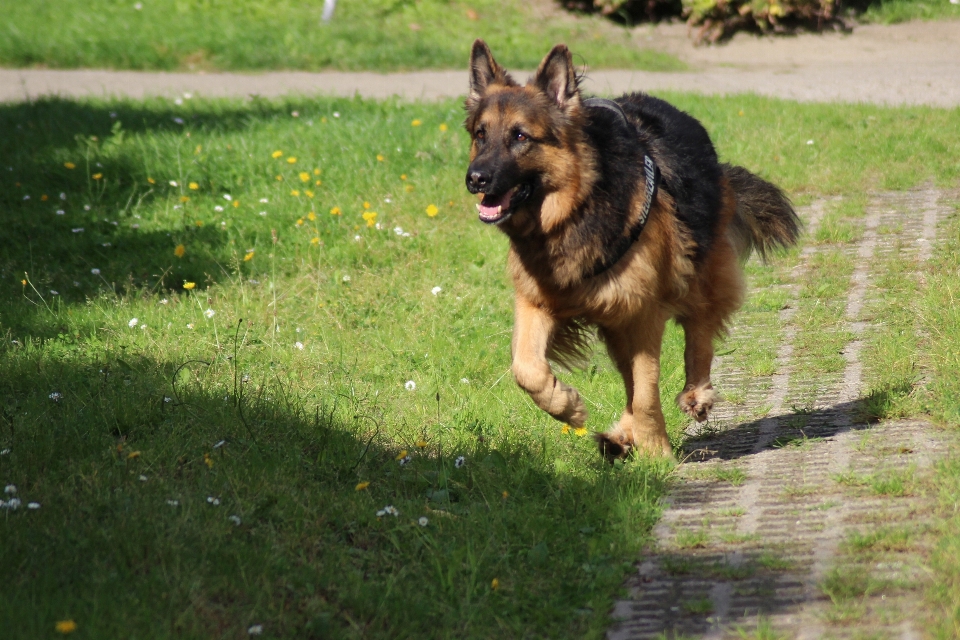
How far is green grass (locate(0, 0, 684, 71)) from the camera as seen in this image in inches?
565

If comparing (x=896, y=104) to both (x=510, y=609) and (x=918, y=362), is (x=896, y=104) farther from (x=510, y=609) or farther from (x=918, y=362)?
(x=510, y=609)

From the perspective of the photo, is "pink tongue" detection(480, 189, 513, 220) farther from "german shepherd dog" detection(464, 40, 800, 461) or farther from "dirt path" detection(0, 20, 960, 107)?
"dirt path" detection(0, 20, 960, 107)

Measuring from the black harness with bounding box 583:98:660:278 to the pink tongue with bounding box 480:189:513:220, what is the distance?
0.48 m

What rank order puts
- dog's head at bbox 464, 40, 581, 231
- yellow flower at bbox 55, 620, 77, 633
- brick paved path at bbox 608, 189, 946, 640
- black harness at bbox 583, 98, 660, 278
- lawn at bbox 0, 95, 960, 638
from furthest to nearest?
black harness at bbox 583, 98, 660, 278 < dog's head at bbox 464, 40, 581, 231 < lawn at bbox 0, 95, 960, 638 < brick paved path at bbox 608, 189, 946, 640 < yellow flower at bbox 55, 620, 77, 633

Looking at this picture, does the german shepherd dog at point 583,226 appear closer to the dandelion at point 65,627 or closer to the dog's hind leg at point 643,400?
the dog's hind leg at point 643,400

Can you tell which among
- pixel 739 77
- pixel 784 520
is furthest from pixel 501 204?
pixel 739 77

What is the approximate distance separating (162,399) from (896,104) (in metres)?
9.32

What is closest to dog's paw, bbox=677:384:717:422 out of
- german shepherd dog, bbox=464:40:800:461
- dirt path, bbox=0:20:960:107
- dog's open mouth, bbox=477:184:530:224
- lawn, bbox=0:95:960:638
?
german shepherd dog, bbox=464:40:800:461

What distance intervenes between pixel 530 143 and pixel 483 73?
54 centimetres

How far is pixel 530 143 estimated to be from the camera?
4551 millimetres

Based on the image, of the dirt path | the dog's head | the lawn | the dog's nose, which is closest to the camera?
the lawn

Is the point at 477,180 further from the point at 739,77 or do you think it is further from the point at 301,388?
the point at 739,77

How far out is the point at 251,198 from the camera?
847cm

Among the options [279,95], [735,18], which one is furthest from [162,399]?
[735,18]
